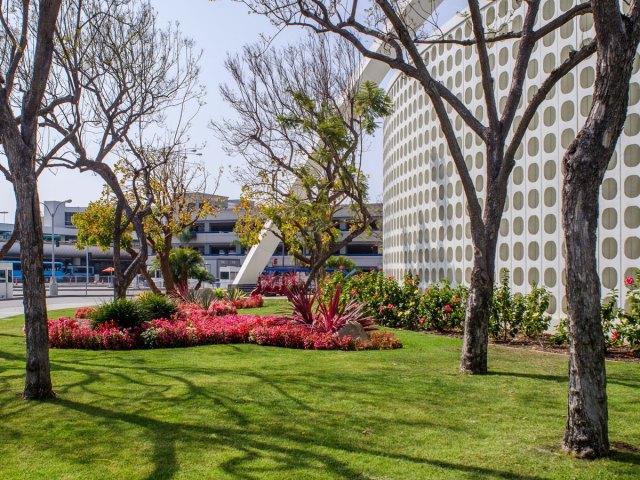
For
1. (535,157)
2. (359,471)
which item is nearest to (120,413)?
(359,471)

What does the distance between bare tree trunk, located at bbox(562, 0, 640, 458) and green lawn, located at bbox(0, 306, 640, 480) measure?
286mm

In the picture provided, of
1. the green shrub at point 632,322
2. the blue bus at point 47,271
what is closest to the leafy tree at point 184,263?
the green shrub at point 632,322

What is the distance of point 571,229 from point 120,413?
14.3 ft

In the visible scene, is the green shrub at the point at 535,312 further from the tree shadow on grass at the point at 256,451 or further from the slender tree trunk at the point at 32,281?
the slender tree trunk at the point at 32,281

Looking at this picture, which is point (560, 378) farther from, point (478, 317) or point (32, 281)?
point (32, 281)

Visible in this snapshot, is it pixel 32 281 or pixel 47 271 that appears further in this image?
pixel 47 271

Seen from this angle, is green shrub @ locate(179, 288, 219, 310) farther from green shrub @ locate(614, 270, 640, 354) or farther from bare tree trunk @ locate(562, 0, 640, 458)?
bare tree trunk @ locate(562, 0, 640, 458)

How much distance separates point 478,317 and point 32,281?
202 inches

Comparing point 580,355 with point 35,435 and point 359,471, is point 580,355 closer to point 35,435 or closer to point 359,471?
point 359,471

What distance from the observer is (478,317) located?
816 centimetres

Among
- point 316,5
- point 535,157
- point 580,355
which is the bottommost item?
point 580,355

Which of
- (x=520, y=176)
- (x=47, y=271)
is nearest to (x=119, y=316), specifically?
(x=520, y=176)

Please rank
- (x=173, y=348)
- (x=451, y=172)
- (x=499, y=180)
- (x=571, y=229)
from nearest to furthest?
(x=571, y=229) → (x=499, y=180) → (x=173, y=348) → (x=451, y=172)

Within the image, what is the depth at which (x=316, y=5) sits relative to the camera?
367 inches
